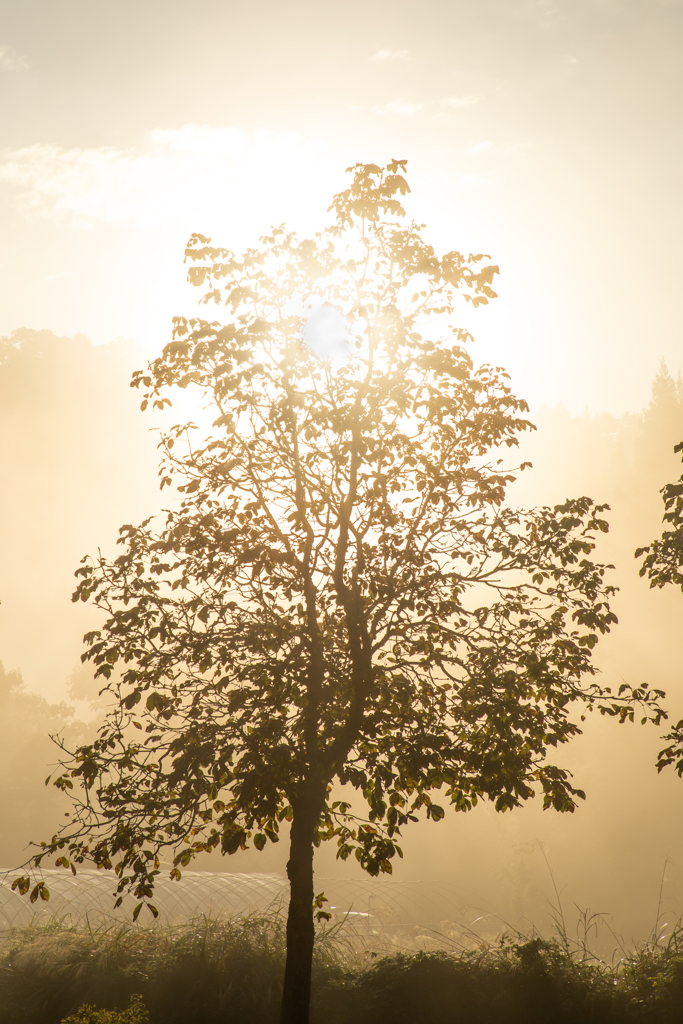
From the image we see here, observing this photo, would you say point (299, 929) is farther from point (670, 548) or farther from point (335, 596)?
point (670, 548)

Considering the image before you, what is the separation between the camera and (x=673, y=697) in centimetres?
3438

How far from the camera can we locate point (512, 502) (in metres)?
65.9

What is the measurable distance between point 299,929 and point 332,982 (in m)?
3.24

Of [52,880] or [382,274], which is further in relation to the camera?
[52,880]

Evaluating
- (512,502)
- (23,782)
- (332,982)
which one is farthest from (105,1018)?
(512,502)

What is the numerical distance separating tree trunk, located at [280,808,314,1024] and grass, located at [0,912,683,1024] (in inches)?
83.0

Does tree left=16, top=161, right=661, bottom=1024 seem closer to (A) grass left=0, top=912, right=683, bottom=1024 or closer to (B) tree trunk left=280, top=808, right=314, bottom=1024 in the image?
(B) tree trunk left=280, top=808, right=314, bottom=1024

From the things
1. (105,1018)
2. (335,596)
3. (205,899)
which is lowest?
(205,899)

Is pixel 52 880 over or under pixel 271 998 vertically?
under

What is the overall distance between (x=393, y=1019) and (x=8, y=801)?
34754 millimetres

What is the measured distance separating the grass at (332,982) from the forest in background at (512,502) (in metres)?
7.76

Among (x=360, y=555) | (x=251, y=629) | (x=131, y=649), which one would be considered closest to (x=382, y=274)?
(x=360, y=555)

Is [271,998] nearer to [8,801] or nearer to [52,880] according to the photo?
[52,880]

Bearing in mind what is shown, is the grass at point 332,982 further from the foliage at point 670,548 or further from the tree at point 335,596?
the foliage at point 670,548
